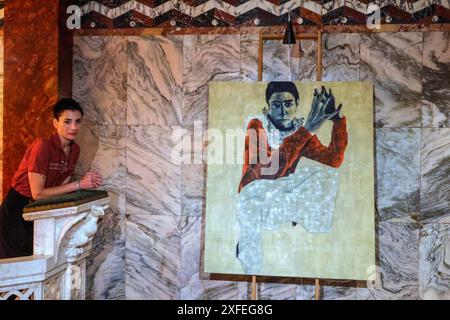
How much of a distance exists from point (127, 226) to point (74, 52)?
59.9 inches

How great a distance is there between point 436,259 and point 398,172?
2.39 ft

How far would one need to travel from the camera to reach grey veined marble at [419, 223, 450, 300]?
3375mm

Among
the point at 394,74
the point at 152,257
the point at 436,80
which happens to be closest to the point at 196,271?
the point at 152,257

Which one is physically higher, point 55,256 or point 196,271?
point 55,256

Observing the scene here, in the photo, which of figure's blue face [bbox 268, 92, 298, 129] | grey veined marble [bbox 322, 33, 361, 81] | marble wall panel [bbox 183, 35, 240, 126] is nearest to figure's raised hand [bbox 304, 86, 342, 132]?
figure's blue face [bbox 268, 92, 298, 129]

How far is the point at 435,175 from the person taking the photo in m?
3.37

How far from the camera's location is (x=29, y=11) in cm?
343

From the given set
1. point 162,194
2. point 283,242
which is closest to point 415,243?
point 283,242

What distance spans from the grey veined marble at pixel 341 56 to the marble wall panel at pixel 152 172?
1.33m

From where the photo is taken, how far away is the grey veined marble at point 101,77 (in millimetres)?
3645

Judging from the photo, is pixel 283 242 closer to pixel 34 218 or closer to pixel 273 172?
pixel 273 172

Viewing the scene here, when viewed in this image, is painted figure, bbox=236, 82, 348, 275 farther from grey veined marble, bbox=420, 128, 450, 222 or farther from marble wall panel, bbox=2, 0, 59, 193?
marble wall panel, bbox=2, 0, 59, 193

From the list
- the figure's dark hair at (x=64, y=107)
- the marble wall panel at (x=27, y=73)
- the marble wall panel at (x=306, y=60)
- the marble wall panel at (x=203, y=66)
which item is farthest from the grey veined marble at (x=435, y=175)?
the marble wall panel at (x=27, y=73)

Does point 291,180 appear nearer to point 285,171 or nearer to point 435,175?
point 285,171
